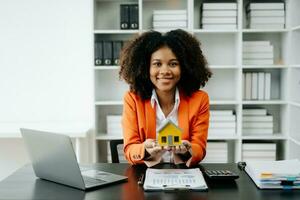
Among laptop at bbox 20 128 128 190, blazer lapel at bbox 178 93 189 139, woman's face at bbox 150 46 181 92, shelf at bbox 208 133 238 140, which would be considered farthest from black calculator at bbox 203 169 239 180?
shelf at bbox 208 133 238 140

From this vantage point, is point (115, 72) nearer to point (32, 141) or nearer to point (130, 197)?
point (32, 141)

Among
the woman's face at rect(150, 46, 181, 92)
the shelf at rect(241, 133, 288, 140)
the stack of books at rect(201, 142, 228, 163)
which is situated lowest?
the stack of books at rect(201, 142, 228, 163)

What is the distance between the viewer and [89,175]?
5.13 feet

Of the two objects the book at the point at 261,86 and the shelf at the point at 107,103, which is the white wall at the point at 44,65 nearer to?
the shelf at the point at 107,103

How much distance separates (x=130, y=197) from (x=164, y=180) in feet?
0.62

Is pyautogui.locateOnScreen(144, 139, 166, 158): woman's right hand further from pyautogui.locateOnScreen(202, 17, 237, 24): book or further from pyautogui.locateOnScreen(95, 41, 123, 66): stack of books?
pyautogui.locateOnScreen(202, 17, 237, 24): book

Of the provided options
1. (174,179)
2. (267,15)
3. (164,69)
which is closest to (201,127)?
(164,69)

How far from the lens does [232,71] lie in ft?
11.5

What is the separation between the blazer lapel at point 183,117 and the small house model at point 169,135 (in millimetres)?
402

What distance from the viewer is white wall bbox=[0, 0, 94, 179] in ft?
11.2

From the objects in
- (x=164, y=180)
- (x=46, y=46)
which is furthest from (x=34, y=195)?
(x=46, y=46)

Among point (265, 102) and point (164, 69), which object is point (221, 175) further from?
point (265, 102)

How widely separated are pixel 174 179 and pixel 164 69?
67cm

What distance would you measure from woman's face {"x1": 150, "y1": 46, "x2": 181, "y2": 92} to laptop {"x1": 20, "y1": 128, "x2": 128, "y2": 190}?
0.60 m
